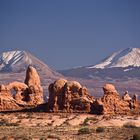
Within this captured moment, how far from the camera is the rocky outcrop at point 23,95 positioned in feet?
231

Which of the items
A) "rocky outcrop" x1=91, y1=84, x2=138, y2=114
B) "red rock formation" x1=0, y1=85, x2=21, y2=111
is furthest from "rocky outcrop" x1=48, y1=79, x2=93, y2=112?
"red rock formation" x1=0, y1=85, x2=21, y2=111

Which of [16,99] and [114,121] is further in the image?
[16,99]

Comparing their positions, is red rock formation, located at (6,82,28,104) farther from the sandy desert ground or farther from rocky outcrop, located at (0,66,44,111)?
the sandy desert ground

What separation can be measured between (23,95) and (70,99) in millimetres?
15802

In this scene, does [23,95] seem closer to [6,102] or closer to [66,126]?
[6,102]

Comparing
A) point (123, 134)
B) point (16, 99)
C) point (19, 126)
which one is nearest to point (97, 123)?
point (19, 126)

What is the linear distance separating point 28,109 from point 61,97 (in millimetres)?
6214

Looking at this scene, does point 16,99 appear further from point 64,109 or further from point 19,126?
point 19,126

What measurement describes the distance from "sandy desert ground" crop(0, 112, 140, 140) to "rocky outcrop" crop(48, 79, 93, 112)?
2.29 meters

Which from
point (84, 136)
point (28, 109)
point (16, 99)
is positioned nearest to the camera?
point (84, 136)

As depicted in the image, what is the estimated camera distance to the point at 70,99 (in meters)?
63.6

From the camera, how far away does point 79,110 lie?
63656mm

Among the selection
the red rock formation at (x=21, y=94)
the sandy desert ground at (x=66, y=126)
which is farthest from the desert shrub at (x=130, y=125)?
Answer: the red rock formation at (x=21, y=94)

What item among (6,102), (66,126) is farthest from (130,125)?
(6,102)
